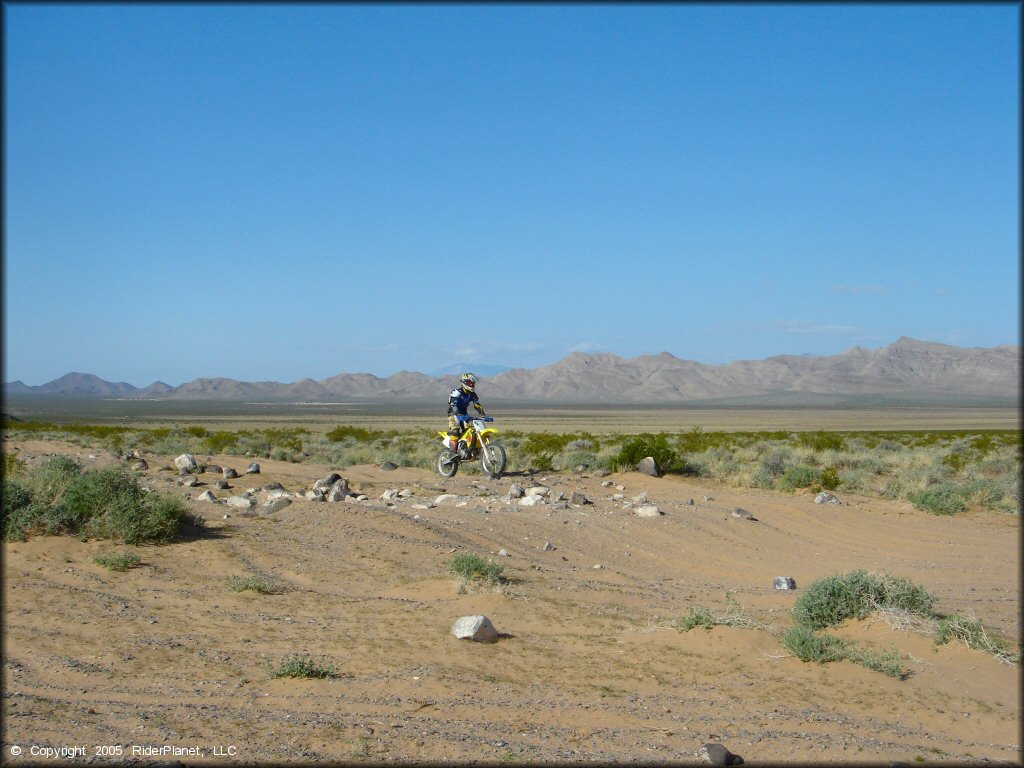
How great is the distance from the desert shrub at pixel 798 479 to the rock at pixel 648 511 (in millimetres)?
7166

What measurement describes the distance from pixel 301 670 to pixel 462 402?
1177cm

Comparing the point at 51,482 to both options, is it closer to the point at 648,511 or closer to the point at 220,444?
the point at 648,511

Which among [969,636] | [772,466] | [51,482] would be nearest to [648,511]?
[969,636]

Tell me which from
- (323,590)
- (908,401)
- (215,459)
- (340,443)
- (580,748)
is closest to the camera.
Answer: (580,748)

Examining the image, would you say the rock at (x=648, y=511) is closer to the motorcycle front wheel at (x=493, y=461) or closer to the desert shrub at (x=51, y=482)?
the motorcycle front wheel at (x=493, y=461)

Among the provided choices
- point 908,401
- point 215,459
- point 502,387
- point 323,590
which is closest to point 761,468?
point 215,459

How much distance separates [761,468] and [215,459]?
1498cm

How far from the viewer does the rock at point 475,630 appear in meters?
7.39

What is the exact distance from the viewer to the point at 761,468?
75.0ft

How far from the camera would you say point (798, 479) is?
20609mm

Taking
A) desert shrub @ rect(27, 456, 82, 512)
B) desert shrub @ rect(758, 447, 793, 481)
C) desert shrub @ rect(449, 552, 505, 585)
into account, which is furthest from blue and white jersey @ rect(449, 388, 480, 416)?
desert shrub @ rect(758, 447, 793, 481)

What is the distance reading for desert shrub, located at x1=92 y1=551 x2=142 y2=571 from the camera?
923 centimetres

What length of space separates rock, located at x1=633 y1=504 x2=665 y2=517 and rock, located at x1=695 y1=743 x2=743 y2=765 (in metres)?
9.25

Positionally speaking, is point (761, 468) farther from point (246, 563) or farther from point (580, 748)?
point (580, 748)
